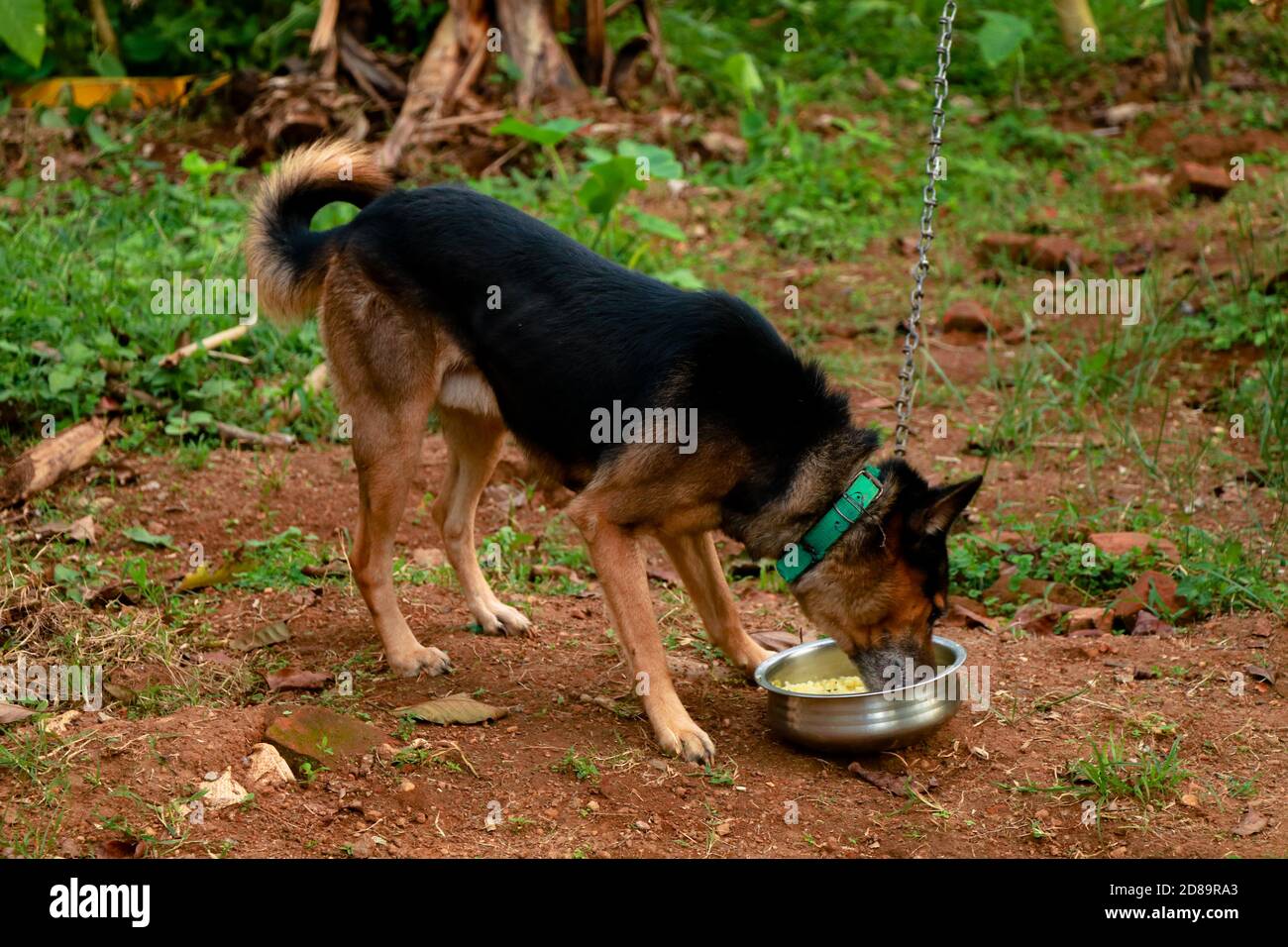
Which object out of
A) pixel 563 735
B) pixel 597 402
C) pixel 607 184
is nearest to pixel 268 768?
pixel 563 735

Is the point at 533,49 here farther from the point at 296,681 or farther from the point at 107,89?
the point at 296,681

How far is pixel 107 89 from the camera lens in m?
11.0

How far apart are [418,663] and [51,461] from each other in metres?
2.44

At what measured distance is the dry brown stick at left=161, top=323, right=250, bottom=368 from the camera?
7336mm

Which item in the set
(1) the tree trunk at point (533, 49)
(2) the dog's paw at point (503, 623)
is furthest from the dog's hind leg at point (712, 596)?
(1) the tree trunk at point (533, 49)

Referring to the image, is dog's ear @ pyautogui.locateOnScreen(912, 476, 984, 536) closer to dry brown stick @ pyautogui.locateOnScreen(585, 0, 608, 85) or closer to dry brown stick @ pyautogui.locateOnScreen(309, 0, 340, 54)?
dry brown stick @ pyautogui.locateOnScreen(585, 0, 608, 85)

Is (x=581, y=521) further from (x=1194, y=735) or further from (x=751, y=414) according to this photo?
(x=1194, y=735)

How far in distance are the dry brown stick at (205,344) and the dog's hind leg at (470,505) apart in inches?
87.1

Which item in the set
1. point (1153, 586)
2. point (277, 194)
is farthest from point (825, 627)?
point (277, 194)

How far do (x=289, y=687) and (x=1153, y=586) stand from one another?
3690 mm

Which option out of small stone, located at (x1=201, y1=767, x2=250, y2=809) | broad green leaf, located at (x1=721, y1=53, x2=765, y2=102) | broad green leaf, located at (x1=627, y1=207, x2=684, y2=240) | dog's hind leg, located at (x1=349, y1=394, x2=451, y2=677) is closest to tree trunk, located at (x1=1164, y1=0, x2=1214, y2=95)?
broad green leaf, located at (x1=721, y1=53, x2=765, y2=102)

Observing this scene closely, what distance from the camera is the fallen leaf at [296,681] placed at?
5164 millimetres

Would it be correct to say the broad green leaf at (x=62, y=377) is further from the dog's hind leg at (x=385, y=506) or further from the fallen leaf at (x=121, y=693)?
the fallen leaf at (x=121, y=693)

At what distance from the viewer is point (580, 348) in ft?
16.4
